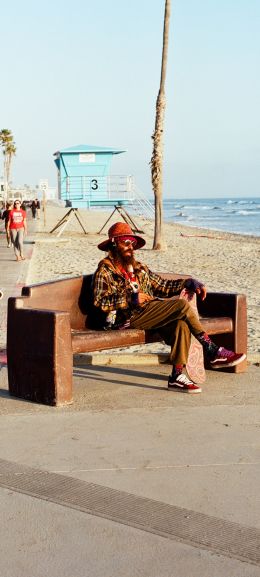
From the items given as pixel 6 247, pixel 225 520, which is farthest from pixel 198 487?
pixel 6 247

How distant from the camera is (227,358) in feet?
23.7

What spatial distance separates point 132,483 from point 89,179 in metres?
32.3

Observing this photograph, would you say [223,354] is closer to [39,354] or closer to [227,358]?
[227,358]

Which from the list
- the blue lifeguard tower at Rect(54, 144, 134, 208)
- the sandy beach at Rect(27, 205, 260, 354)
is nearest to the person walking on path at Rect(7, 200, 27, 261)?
the sandy beach at Rect(27, 205, 260, 354)

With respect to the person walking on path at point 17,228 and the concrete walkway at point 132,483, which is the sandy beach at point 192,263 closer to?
the person walking on path at point 17,228

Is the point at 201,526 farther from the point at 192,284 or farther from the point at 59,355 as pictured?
the point at 192,284

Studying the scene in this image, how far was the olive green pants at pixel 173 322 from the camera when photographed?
22.4 ft

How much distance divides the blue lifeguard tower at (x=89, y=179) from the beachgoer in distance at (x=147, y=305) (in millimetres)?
28719

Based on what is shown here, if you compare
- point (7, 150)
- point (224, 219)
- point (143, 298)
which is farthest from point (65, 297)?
point (7, 150)

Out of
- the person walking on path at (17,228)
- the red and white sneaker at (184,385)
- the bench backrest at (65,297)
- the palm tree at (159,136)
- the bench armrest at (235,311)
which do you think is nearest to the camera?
the red and white sneaker at (184,385)

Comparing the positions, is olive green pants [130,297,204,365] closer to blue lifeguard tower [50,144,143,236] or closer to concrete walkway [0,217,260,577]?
concrete walkway [0,217,260,577]

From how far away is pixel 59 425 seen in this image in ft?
19.4

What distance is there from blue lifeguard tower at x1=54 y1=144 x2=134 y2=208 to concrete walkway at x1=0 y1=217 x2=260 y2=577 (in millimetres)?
29521

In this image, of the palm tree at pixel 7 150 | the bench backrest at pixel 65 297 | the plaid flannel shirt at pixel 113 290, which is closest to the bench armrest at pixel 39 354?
the bench backrest at pixel 65 297
